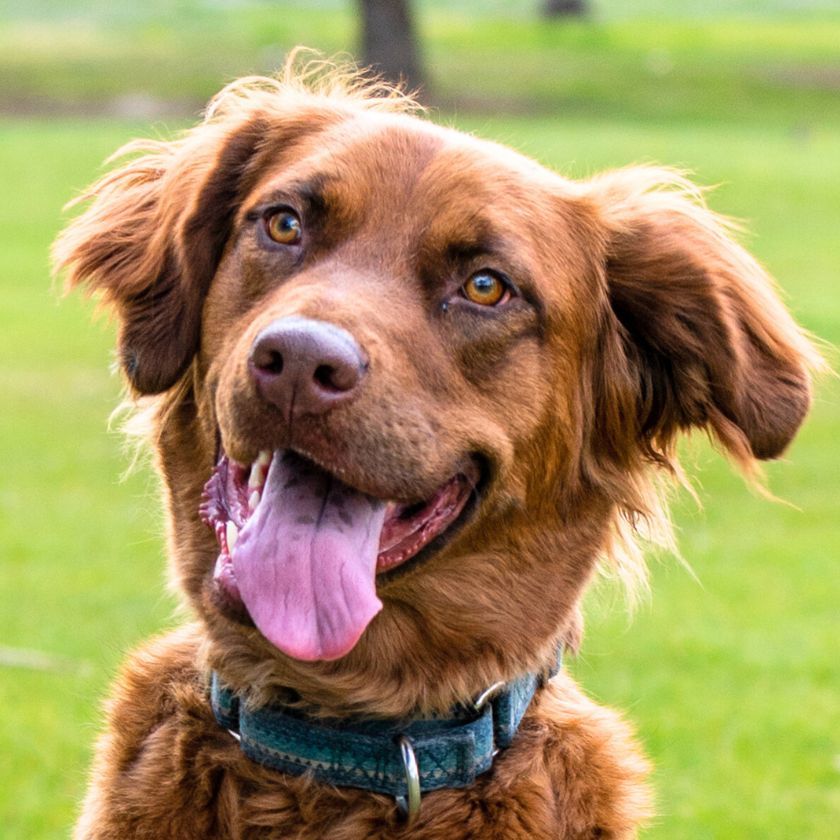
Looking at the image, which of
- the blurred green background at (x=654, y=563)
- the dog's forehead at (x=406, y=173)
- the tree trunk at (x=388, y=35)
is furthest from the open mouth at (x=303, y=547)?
the tree trunk at (x=388, y=35)

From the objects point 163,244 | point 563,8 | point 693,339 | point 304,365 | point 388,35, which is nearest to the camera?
point 304,365

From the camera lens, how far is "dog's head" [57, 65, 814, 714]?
379 cm

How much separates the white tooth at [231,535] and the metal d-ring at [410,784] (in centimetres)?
61

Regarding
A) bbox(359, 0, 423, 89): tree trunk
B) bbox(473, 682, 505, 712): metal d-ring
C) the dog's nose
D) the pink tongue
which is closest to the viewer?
the dog's nose

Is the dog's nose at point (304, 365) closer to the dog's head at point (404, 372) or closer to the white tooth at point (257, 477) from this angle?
the dog's head at point (404, 372)

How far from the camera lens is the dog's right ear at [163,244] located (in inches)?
173

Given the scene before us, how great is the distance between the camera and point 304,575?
3.77 meters

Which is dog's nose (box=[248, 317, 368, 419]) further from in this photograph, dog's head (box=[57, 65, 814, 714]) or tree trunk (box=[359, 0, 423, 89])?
tree trunk (box=[359, 0, 423, 89])

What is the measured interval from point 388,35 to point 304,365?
30.0m

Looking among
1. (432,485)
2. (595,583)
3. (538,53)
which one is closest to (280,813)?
(432,485)

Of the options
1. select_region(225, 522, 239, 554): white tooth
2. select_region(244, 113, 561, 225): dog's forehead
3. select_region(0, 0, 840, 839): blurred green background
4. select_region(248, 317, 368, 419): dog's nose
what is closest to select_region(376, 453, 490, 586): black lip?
select_region(225, 522, 239, 554): white tooth

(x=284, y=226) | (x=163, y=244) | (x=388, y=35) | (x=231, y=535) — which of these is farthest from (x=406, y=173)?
(x=388, y=35)

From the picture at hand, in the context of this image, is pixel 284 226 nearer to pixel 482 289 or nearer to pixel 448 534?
pixel 482 289

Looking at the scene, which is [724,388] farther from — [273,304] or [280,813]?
[280,813]
